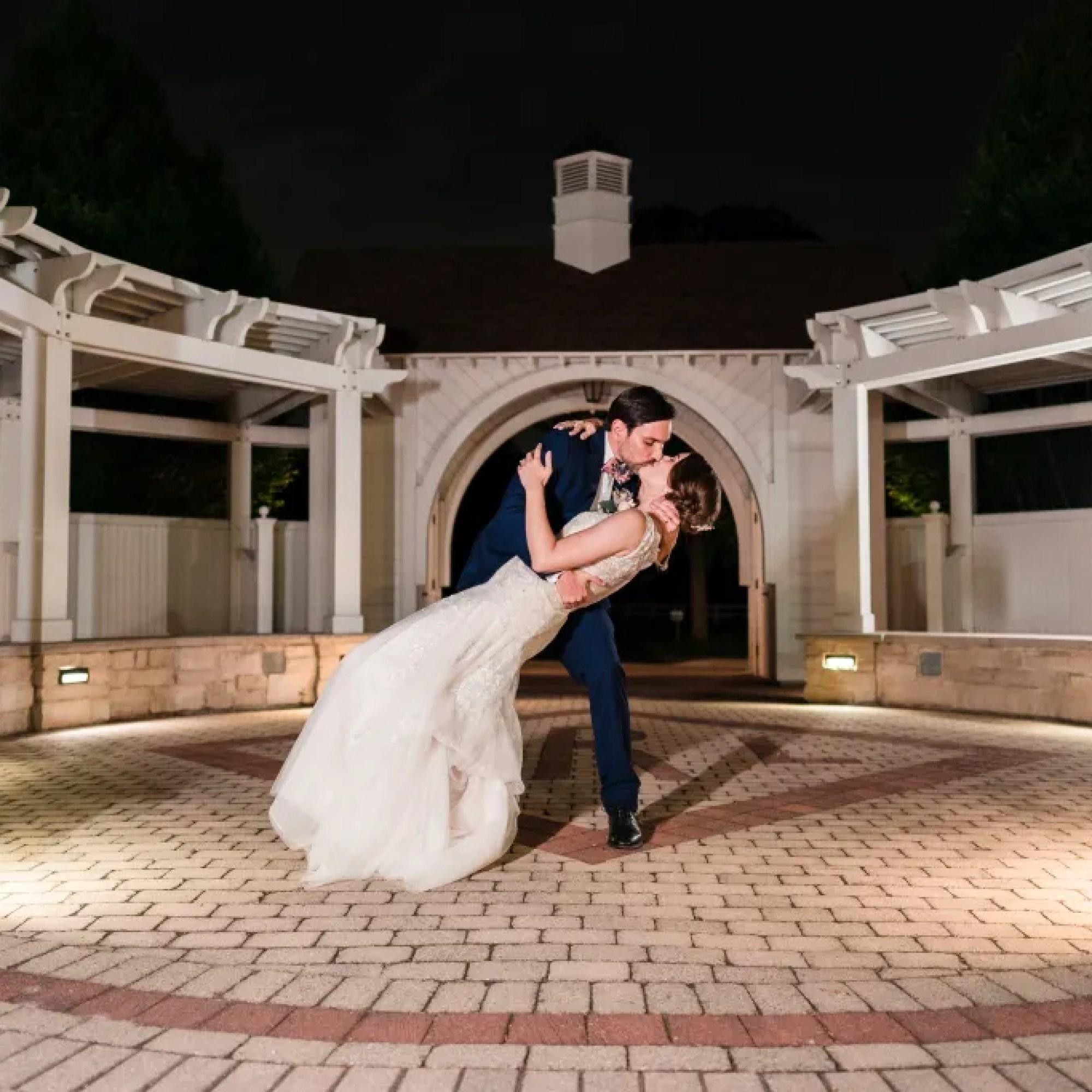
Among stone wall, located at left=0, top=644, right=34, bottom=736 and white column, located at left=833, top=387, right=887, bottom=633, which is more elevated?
white column, located at left=833, top=387, right=887, bottom=633

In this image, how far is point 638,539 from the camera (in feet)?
14.9

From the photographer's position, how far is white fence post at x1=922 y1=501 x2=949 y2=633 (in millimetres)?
12938

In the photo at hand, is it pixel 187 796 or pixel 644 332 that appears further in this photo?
pixel 644 332

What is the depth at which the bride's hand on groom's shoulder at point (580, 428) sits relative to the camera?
15.7 feet

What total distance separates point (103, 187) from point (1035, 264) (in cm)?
1449

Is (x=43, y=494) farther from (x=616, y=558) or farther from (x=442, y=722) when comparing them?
(x=616, y=558)

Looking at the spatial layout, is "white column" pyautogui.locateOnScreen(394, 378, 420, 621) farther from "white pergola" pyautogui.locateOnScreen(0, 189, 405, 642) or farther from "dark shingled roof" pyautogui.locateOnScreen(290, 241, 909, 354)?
"white pergola" pyautogui.locateOnScreen(0, 189, 405, 642)

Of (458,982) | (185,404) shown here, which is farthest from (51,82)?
(458,982)

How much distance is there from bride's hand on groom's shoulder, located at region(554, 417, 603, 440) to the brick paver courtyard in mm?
1884

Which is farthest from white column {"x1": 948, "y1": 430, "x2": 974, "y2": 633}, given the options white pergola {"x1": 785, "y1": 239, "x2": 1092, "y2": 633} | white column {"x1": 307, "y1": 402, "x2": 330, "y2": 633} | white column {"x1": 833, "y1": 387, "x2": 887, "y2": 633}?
white column {"x1": 307, "y1": 402, "x2": 330, "y2": 633}

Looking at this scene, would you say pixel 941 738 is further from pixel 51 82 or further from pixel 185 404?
pixel 51 82

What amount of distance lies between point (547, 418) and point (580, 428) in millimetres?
11844

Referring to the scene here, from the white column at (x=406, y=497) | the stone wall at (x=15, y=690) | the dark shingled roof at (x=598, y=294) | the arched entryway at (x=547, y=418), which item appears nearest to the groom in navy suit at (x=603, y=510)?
the stone wall at (x=15, y=690)

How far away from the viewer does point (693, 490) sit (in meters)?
4.64
